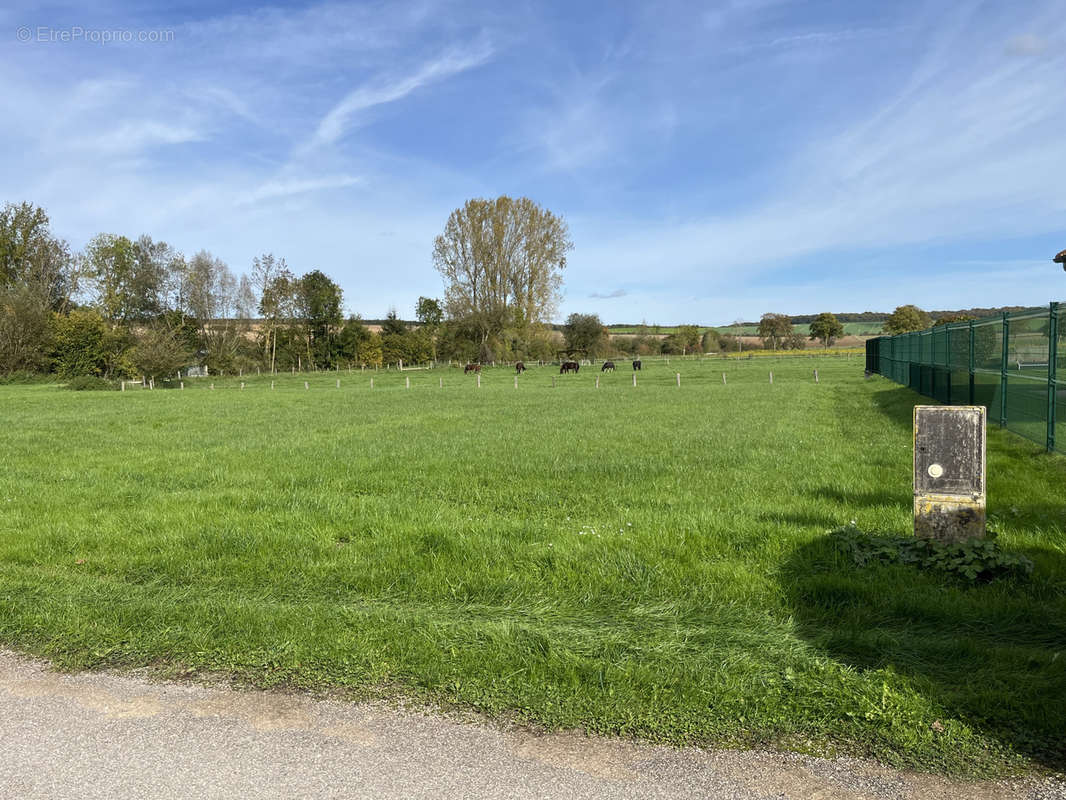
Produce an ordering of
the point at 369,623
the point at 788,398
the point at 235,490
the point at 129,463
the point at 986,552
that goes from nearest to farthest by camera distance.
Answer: the point at 369,623, the point at 986,552, the point at 235,490, the point at 129,463, the point at 788,398

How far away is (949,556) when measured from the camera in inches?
198

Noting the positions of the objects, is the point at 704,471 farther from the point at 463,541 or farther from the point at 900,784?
the point at 900,784

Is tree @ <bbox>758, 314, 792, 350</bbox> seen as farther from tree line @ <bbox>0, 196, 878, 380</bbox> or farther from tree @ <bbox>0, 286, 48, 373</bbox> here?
tree @ <bbox>0, 286, 48, 373</bbox>

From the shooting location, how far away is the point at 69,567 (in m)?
5.90

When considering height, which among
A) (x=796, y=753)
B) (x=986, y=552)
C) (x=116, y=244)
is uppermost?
(x=116, y=244)

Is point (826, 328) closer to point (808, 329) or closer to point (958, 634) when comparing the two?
point (808, 329)

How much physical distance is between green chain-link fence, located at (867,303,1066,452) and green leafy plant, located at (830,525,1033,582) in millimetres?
5110

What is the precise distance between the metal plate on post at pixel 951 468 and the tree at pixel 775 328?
118203 mm

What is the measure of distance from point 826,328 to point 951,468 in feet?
440

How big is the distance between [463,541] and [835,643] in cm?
313

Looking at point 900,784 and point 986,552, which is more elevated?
point 986,552

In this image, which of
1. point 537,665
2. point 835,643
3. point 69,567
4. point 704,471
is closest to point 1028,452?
point 704,471

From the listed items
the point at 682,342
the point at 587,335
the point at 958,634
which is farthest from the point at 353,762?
the point at 682,342

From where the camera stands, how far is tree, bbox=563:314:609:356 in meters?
86.8
